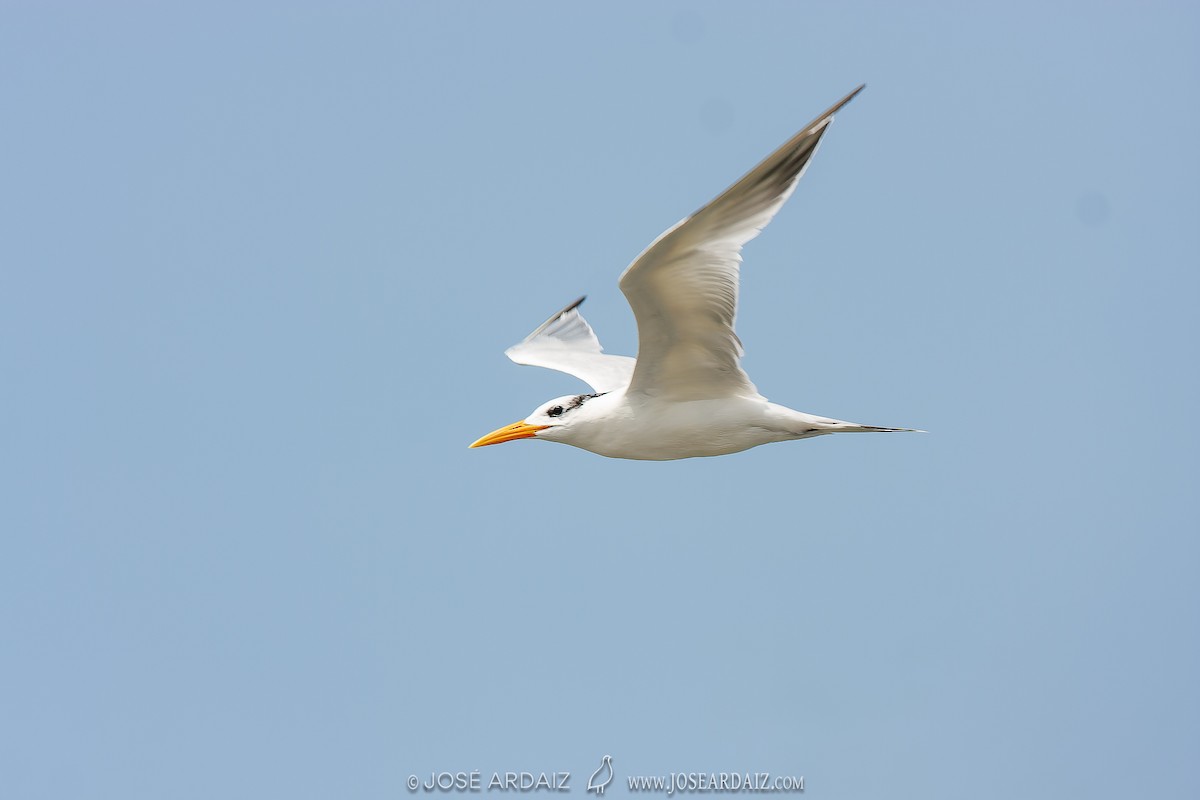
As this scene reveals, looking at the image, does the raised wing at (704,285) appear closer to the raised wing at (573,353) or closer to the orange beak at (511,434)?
the orange beak at (511,434)

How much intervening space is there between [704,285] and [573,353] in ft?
18.4

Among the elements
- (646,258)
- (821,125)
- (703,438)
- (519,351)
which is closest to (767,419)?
(703,438)

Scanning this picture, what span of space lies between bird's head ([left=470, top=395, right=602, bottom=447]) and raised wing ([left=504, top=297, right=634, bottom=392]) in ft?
5.36

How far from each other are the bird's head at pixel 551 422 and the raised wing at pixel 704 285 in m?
0.77

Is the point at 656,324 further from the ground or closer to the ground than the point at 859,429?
further from the ground

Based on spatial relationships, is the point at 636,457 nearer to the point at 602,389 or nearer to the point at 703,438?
the point at 703,438

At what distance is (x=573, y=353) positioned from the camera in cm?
1677

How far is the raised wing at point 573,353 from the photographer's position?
1568 centimetres

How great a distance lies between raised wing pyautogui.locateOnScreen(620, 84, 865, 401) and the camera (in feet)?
34.1

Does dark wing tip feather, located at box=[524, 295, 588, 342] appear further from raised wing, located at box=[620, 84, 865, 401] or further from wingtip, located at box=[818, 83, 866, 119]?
wingtip, located at box=[818, 83, 866, 119]

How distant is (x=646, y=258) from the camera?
10.9 metres

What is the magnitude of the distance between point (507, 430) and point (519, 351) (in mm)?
3354

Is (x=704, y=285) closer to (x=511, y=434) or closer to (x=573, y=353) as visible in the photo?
(x=511, y=434)

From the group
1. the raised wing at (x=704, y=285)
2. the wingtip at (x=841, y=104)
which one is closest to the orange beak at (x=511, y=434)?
the raised wing at (x=704, y=285)
